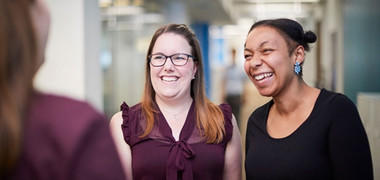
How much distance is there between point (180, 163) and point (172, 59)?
0.52m

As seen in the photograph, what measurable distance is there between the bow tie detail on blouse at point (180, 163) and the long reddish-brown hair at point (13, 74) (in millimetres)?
1295

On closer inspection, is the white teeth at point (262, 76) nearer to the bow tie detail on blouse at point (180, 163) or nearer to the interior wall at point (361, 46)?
the bow tie detail on blouse at point (180, 163)

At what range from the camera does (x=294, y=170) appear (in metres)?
1.89

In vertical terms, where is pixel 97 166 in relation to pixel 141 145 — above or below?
above

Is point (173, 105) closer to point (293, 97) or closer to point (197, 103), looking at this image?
point (197, 103)

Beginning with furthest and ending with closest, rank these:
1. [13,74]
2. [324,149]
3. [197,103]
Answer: [197,103]
[324,149]
[13,74]

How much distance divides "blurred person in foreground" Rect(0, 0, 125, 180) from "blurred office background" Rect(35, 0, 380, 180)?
33 cm

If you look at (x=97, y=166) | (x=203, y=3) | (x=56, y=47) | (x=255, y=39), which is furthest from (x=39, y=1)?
(x=203, y=3)

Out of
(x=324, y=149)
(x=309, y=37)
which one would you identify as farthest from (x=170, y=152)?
(x=309, y=37)

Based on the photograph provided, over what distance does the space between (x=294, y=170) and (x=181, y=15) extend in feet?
32.5

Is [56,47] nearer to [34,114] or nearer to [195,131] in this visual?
[195,131]

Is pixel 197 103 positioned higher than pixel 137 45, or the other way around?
pixel 137 45

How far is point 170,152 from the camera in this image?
7.00 ft

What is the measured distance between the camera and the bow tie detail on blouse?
208 centimetres
